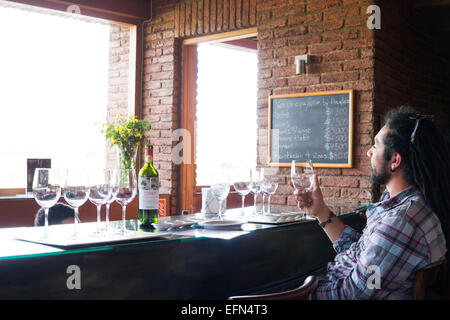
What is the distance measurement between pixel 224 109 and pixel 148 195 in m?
4.20

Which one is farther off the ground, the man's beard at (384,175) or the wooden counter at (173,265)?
the man's beard at (384,175)

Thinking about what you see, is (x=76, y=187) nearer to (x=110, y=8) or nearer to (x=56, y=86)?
(x=56, y=86)

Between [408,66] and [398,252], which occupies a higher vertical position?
[408,66]

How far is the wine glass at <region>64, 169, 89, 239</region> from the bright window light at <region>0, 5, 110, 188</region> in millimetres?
3027

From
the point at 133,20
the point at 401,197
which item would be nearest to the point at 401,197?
the point at 401,197

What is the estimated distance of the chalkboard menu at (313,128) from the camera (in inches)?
139

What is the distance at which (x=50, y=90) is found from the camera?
4.48 metres

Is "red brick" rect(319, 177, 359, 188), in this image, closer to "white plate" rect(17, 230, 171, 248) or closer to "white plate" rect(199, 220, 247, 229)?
"white plate" rect(199, 220, 247, 229)

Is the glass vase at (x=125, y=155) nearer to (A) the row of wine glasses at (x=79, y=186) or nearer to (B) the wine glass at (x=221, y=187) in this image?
(B) the wine glass at (x=221, y=187)

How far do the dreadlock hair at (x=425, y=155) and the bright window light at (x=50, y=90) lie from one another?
10.9 feet

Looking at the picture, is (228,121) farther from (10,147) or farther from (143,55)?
(10,147)

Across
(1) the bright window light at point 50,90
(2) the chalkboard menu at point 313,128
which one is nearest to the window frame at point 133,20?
(1) the bright window light at point 50,90
